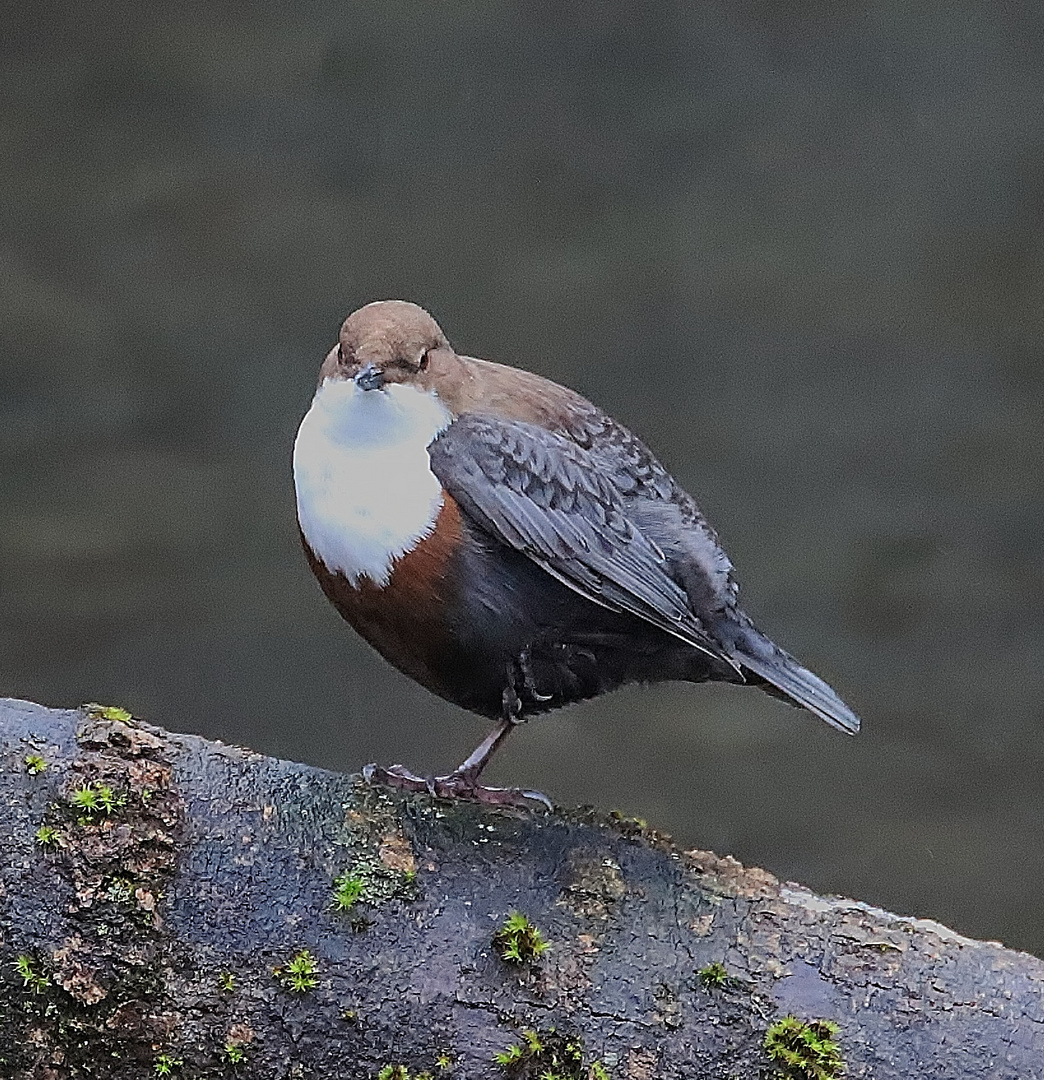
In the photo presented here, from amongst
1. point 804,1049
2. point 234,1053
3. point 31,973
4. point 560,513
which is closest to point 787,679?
point 560,513

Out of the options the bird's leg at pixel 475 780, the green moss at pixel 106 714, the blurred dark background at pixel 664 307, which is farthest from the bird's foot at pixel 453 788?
the blurred dark background at pixel 664 307

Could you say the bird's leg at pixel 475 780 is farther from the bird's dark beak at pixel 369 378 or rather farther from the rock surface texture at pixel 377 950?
the bird's dark beak at pixel 369 378

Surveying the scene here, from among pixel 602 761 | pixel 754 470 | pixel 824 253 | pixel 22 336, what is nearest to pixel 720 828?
pixel 602 761

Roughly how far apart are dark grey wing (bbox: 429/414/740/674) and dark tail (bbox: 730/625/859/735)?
0.06 metres

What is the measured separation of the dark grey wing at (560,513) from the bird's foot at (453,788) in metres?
0.19

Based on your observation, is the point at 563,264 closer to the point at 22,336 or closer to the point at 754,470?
the point at 754,470

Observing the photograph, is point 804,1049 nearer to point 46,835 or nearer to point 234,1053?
point 234,1053

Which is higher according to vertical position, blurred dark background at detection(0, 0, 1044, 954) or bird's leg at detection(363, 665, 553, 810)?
blurred dark background at detection(0, 0, 1044, 954)

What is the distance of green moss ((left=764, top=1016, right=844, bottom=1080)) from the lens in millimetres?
1446

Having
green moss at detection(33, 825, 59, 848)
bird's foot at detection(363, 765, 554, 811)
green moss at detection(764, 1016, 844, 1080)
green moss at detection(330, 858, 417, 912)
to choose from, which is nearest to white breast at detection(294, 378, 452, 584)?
bird's foot at detection(363, 765, 554, 811)

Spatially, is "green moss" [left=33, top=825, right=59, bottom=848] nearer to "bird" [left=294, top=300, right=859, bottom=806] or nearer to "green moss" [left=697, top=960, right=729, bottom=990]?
"bird" [left=294, top=300, right=859, bottom=806]

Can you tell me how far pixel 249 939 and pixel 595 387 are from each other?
2.94 meters

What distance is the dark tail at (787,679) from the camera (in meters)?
1.80

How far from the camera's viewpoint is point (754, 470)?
436 cm
